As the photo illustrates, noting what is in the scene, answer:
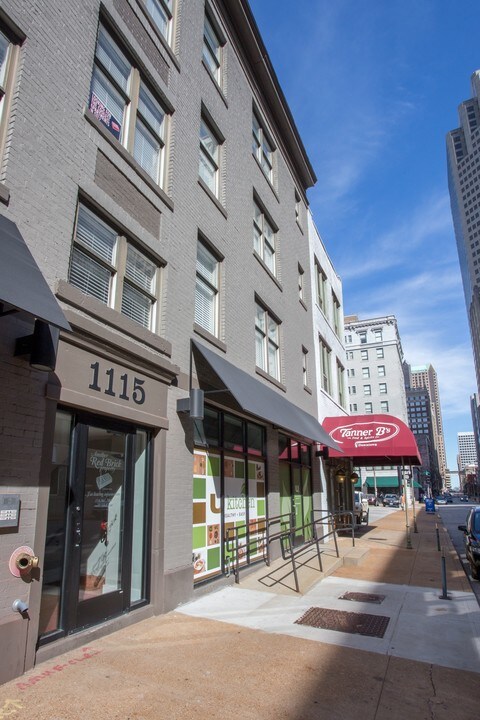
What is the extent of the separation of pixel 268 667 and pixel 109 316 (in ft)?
15.8

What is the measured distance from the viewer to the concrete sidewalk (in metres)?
4.32

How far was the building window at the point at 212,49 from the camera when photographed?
12.5 metres

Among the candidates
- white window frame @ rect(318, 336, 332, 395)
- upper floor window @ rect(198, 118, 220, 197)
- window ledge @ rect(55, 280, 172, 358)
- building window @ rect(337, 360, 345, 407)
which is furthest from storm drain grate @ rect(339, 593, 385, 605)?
building window @ rect(337, 360, 345, 407)

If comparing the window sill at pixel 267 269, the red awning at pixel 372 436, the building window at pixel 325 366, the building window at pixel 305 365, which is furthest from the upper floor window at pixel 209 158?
the building window at pixel 325 366

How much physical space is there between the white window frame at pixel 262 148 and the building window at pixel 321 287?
6.12 metres

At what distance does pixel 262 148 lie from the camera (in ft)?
52.9

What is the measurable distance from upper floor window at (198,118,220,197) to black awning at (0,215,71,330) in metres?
6.68

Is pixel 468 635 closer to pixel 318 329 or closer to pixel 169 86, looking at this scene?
pixel 169 86

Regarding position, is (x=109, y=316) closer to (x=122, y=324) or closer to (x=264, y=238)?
(x=122, y=324)

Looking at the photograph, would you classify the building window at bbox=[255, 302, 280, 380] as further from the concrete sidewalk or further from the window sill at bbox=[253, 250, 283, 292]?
the concrete sidewalk

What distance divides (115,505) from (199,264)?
556 cm

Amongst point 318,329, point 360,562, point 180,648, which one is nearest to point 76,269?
point 180,648

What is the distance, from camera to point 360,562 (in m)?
12.4

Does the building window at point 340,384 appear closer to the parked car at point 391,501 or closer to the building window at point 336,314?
the building window at point 336,314
